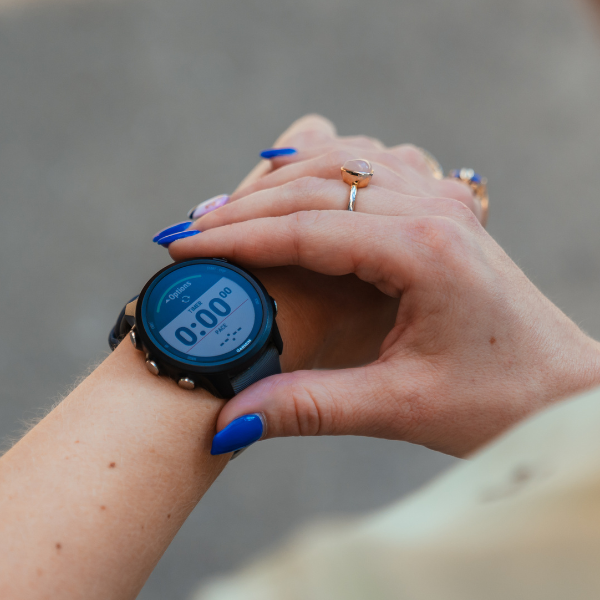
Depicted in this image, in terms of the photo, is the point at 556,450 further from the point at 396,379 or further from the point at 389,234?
the point at 389,234

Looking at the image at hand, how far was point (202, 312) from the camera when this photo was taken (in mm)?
1070

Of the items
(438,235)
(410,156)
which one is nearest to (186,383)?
(438,235)

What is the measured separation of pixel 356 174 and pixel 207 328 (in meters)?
0.52

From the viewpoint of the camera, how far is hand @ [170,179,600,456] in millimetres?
1004

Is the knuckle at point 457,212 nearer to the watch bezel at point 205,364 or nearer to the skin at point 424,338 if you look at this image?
the skin at point 424,338

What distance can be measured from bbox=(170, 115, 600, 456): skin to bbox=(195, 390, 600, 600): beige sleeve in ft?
0.70

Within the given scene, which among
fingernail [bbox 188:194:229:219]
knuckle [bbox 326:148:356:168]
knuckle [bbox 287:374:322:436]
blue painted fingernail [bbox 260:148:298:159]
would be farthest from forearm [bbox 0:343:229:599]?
blue painted fingernail [bbox 260:148:298:159]

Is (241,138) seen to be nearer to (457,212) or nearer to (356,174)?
(356,174)

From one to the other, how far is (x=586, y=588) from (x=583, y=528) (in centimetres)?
7

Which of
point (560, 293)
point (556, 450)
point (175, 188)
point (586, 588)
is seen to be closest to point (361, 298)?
point (556, 450)

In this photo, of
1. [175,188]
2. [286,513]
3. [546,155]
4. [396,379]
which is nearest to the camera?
[396,379]

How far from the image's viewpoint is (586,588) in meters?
0.57

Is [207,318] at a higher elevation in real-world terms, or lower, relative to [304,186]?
lower

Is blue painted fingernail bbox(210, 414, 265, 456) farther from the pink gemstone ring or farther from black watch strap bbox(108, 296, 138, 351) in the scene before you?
the pink gemstone ring
